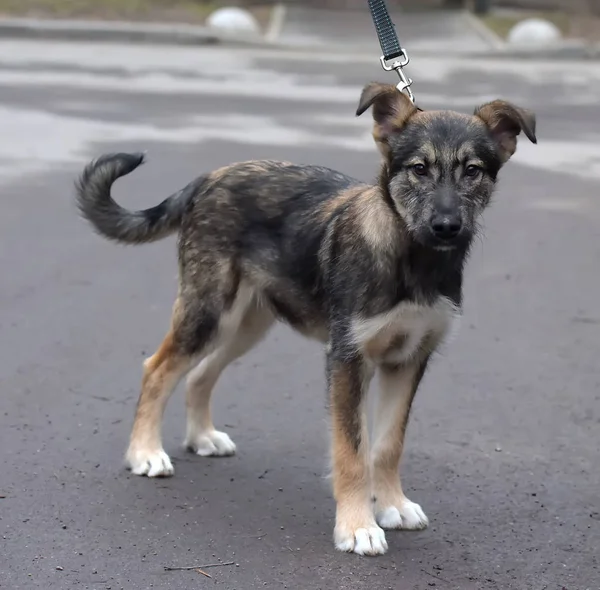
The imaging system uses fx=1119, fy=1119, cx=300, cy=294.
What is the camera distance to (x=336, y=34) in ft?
77.7

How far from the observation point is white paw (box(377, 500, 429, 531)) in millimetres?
4719

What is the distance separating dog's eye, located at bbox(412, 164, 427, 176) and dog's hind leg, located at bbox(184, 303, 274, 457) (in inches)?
54.1

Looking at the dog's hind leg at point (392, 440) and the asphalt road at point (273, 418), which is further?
the dog's hind leg at point (392, 440)

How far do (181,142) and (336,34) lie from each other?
39.8 feet

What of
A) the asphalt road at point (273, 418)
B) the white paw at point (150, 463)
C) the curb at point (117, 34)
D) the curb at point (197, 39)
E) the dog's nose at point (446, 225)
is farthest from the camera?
the curb at point (117, 34)

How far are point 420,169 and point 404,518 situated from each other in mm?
1496

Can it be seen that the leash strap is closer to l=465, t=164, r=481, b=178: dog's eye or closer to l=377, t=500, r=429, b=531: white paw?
l=465, t=164, r=481, b=178: dog's eye

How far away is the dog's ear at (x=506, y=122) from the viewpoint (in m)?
4.45

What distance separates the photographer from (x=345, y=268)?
462cm

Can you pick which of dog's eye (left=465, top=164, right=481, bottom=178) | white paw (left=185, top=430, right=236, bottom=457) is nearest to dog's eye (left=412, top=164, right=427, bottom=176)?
dog's eye (left=465, top=164, right=481, bottom=178)

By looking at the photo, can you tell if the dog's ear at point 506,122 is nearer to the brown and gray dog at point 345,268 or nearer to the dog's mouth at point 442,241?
the brown and gray dog at point 345,268

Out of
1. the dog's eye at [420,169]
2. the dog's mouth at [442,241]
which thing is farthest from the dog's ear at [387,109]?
the dog's mouth at [442,241]

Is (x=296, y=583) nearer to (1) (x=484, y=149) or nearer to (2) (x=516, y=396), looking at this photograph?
(1) (x=484, y=149)

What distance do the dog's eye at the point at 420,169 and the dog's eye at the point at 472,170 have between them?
161 millimetres
